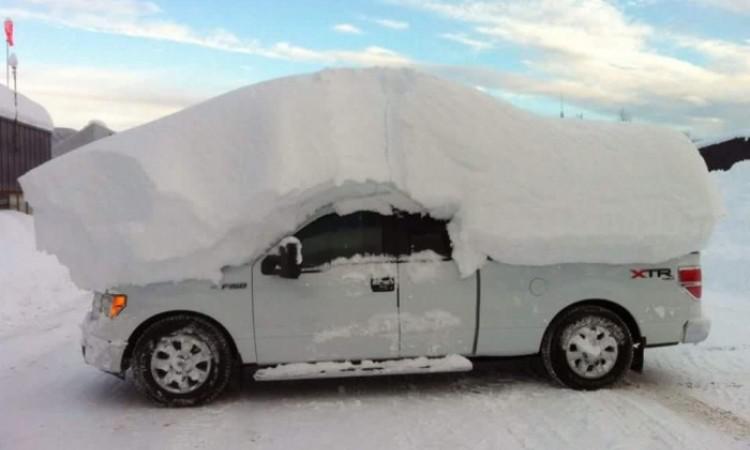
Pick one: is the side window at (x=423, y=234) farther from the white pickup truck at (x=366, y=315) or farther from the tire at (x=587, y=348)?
the tire at (x=587, y=348)

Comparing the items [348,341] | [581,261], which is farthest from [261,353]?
[581,261]

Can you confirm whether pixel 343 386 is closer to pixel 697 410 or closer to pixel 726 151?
pixel 697 410

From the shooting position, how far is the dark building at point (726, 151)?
22688 millimetres

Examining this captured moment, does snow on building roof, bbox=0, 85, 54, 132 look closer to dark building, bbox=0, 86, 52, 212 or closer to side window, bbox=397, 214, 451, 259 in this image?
dark building, bbox=0, 86, 52, 212

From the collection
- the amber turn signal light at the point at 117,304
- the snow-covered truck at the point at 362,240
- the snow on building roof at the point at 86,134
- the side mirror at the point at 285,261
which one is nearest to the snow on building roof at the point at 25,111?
the snow on building roof at the point at 86,134

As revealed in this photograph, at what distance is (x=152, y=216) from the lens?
575cm

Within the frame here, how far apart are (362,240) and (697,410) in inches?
113

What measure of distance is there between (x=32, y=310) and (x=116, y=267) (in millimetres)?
6014

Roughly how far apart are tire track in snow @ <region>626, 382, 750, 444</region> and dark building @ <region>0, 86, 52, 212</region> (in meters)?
20.6

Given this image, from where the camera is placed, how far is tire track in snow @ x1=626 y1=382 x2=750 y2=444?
501cm

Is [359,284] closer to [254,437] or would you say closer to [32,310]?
[254,437]

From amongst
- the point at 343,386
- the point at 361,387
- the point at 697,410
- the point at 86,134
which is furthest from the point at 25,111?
the point at 697,410

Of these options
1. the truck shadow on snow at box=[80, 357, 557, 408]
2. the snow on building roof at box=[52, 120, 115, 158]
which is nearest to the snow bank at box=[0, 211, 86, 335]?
the truck shadow on snow at box=[80, 357, 557, 408]

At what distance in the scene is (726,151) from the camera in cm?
2348
